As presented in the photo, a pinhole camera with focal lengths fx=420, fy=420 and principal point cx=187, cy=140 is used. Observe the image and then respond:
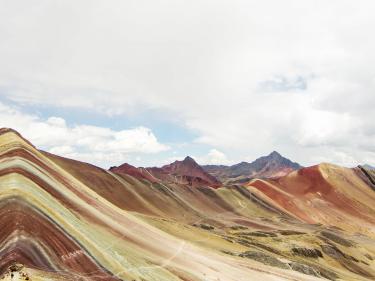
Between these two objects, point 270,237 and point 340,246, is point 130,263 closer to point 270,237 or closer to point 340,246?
point 270,237

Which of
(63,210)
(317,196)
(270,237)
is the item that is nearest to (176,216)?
(270,237)

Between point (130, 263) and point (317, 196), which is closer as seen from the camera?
point (130, 263)

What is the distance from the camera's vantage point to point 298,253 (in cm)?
8519

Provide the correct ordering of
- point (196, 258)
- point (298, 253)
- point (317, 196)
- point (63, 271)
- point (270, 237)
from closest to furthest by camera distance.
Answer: point (63, 271)
point (196, 258)
point (298, 253)
point (270, 237)
point (317, 196)

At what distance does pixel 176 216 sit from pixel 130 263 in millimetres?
77448

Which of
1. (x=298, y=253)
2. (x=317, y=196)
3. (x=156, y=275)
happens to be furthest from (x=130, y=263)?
(x=317, y=196)

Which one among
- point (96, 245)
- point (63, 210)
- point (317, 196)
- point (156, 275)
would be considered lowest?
point (156, 275)

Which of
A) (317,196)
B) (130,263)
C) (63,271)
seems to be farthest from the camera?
(317,196)

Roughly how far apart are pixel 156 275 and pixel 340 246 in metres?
85.9

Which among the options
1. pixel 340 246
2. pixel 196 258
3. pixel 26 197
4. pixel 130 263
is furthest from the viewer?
pixel 340 246

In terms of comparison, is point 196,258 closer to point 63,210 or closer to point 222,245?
point 63,210

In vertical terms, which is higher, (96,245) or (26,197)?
(26,197)

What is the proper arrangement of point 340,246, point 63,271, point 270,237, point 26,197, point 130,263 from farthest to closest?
point 340,246, point 270,237, point 130,263, point 26,197, point 63,271

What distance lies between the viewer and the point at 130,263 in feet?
115
